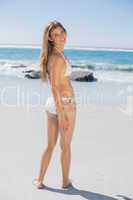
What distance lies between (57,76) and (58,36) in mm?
224

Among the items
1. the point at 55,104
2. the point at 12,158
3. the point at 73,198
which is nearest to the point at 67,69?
the point at 55,104

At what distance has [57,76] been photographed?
2701mm

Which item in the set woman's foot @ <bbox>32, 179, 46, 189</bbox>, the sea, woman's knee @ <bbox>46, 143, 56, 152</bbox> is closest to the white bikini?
woman's knee @ <bbox>46, 143, 56, 152</bbox>

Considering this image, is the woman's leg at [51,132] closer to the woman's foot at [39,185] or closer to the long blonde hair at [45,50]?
the woman's foot at [39,185]

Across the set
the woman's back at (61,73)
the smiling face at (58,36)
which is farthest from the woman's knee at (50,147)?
the smiling face at (58,36)

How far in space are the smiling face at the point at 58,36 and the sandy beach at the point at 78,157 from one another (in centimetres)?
87

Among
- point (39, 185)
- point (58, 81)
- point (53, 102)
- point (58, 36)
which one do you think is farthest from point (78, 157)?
point (58, 36)

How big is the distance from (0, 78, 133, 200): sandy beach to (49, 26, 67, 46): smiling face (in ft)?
2.87

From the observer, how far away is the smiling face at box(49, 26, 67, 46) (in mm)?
2709

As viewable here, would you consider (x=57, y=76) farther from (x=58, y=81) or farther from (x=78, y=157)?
(x=78, y=157)

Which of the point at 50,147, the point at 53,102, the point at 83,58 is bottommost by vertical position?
the point at 83,58

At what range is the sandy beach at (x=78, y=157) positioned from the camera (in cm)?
289

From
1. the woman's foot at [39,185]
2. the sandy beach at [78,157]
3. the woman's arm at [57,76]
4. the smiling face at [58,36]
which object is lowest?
the sandy beach at [78,157]

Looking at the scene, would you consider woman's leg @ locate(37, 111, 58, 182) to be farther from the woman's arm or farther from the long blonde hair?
the long blonde hair
